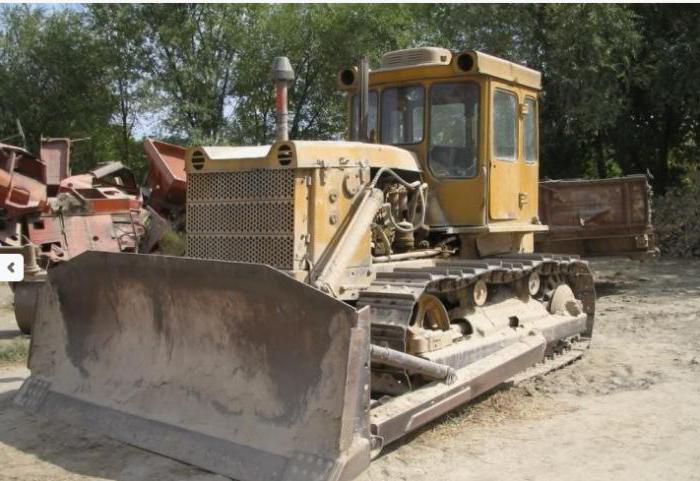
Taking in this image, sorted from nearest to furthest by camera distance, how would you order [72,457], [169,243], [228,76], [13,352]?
[72,457] → [13,352] → [169,243] → [228,76]

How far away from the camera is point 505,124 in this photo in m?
7.20

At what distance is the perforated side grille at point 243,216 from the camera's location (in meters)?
5.35

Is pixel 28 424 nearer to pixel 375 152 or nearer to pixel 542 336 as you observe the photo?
pixel 375 152

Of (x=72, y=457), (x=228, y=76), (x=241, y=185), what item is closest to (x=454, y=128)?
(x=241, y=185)

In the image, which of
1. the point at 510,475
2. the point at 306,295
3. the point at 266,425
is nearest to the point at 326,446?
the point at 266,425

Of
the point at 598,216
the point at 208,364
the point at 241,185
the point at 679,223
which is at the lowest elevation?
the point at 208,364

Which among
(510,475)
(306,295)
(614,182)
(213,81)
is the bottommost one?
(510,475)

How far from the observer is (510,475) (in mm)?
4617

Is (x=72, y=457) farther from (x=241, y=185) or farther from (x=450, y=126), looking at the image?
(x=450, y=126)

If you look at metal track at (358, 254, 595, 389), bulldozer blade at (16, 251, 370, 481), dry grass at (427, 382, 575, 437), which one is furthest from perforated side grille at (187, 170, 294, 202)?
dry grass at (427, 382, 575, 437)

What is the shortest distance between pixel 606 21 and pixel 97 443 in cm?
1555

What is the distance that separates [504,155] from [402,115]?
40.0 inches

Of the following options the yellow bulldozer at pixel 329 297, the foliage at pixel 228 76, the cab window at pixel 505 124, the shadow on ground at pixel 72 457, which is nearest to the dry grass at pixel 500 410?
the yellow bulldozer at pixel 329 297

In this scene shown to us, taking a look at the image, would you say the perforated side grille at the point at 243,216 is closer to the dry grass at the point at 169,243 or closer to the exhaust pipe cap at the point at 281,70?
the exhaust pipe cap at the point at 281,70
